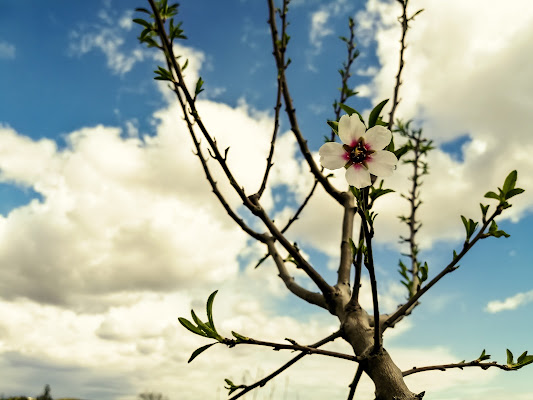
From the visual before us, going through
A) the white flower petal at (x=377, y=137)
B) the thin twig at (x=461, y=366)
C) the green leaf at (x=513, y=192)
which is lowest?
the thin twig at (x=461, y=366)

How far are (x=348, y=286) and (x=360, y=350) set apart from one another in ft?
2.09

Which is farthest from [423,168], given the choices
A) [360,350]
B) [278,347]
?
[278,347]

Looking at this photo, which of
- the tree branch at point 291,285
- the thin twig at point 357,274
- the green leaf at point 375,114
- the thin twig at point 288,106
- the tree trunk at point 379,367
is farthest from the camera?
the thin twig at point 288,106

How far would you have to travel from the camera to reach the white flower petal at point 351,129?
5.04 feet

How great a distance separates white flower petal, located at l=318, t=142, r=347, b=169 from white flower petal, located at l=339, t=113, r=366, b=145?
33 millimetres

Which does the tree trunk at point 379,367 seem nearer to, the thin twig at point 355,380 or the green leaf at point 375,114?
the thin twig at point 355,380

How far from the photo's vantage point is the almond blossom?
153cm

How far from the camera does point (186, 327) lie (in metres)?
2.05

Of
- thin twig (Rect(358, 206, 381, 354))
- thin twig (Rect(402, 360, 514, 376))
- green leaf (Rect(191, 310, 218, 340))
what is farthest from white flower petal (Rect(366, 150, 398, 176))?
thin twig (Rect(402, 360, 514, 376))

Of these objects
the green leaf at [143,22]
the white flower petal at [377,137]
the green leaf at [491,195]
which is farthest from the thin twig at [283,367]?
the green leaf at [143,22]

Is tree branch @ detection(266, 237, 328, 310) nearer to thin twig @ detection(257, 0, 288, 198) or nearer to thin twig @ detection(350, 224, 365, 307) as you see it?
thin twig @ detection(350, 224, 365, 307)

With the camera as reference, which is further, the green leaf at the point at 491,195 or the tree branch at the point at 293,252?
the tree branch at the point at 293,252

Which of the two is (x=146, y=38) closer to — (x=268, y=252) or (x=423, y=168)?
(x=268, y=252)

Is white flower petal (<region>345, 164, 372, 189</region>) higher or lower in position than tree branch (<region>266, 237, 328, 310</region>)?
lower
